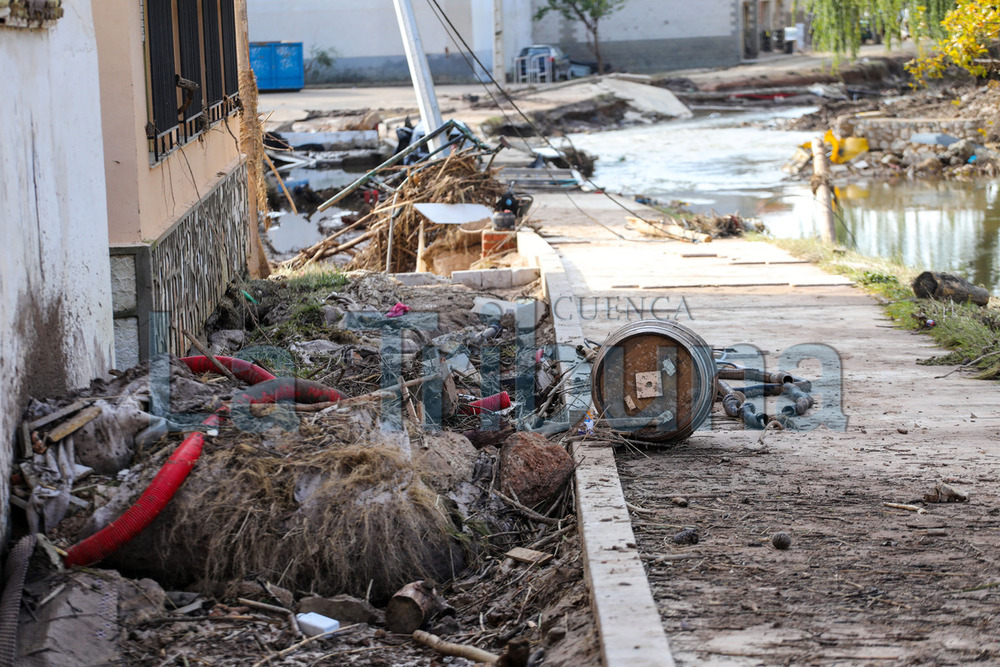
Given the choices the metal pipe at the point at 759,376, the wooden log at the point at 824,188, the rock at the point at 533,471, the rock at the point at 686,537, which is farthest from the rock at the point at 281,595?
the wooden log at the point at 824,188

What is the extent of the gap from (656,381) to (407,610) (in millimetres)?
1912

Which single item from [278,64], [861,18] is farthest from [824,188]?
[278,64]

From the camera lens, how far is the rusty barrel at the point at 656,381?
507 centimetres

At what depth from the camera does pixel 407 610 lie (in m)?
3.84

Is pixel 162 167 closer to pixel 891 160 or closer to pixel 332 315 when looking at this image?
pixel 332 315

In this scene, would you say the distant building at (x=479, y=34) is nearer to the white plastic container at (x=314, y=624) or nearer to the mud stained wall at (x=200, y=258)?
the mud stained wall at (x=200, y=258)

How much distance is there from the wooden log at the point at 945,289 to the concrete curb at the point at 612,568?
4446mm

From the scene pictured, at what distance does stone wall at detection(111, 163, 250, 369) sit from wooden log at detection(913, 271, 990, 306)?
6.17m

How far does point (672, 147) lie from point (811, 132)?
16.0 ft

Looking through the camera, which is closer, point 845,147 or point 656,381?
point 656,381

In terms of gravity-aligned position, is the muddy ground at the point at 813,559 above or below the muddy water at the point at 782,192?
below

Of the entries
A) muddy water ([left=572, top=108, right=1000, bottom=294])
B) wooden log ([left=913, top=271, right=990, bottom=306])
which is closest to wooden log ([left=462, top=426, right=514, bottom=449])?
wooden log ([left=913, top=271, right=990, bottom=306])

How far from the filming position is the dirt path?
3248 millimetres

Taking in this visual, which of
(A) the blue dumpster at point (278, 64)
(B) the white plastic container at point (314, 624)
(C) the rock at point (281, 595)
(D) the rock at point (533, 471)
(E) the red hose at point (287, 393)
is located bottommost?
(B) the white plastic container at point (314, 624)
